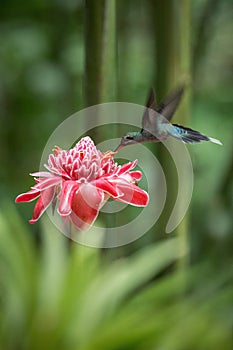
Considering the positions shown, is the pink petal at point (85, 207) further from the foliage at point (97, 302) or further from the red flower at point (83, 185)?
the foliage at point (97, 302)

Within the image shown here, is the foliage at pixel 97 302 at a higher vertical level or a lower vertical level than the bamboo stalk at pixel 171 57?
lower

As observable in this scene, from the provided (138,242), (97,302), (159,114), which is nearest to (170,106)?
(159,114)

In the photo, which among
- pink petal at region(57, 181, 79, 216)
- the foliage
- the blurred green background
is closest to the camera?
pink petal at region(57, 181, 79, 216)

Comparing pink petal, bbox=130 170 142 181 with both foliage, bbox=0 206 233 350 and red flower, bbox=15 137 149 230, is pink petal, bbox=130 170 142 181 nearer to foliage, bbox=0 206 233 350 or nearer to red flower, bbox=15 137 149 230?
red flower, bbox=15 137 149 230

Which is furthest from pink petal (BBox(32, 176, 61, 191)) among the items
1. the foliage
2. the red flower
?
the foliage

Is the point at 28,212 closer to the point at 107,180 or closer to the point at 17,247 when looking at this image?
the point at 17,247

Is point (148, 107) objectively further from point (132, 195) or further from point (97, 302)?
point (97, 302)

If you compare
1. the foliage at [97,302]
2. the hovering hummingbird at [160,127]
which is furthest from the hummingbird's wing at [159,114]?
the foliage at [97,302]
